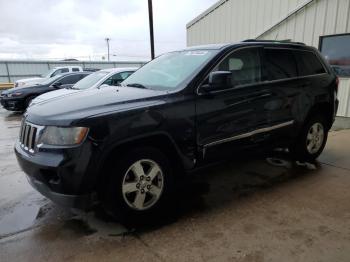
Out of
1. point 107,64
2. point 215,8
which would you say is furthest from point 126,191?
point 107,64

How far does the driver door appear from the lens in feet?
11.0

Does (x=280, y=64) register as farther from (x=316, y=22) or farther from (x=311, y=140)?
(x=316, y=22)

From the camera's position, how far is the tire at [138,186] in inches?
113

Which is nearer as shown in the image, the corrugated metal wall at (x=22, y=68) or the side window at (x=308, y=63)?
the side window at (x=308, y=63)

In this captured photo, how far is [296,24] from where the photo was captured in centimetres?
868

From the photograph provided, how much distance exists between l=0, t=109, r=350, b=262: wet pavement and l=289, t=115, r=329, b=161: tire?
413 millimetres

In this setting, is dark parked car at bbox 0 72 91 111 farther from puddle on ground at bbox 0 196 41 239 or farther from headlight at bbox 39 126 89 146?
headlight at bbox 39 126 89 146

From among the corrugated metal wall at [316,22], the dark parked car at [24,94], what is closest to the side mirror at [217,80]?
the corrugated metal wall at [316,22]

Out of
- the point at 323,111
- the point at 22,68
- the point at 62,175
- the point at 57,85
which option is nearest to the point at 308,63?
the point at 323,111

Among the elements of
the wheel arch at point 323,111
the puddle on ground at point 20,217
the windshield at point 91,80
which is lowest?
the puddle on ground at point 20,217

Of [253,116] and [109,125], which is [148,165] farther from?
[253,116]

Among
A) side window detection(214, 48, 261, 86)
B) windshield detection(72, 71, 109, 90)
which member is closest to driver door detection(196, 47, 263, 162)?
side window detection(214, 48, 261, 86)

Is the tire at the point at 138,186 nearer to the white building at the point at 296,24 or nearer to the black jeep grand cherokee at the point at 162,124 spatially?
the black jeep grand cherokee at the point at 162,124

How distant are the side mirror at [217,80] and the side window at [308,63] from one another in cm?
169
